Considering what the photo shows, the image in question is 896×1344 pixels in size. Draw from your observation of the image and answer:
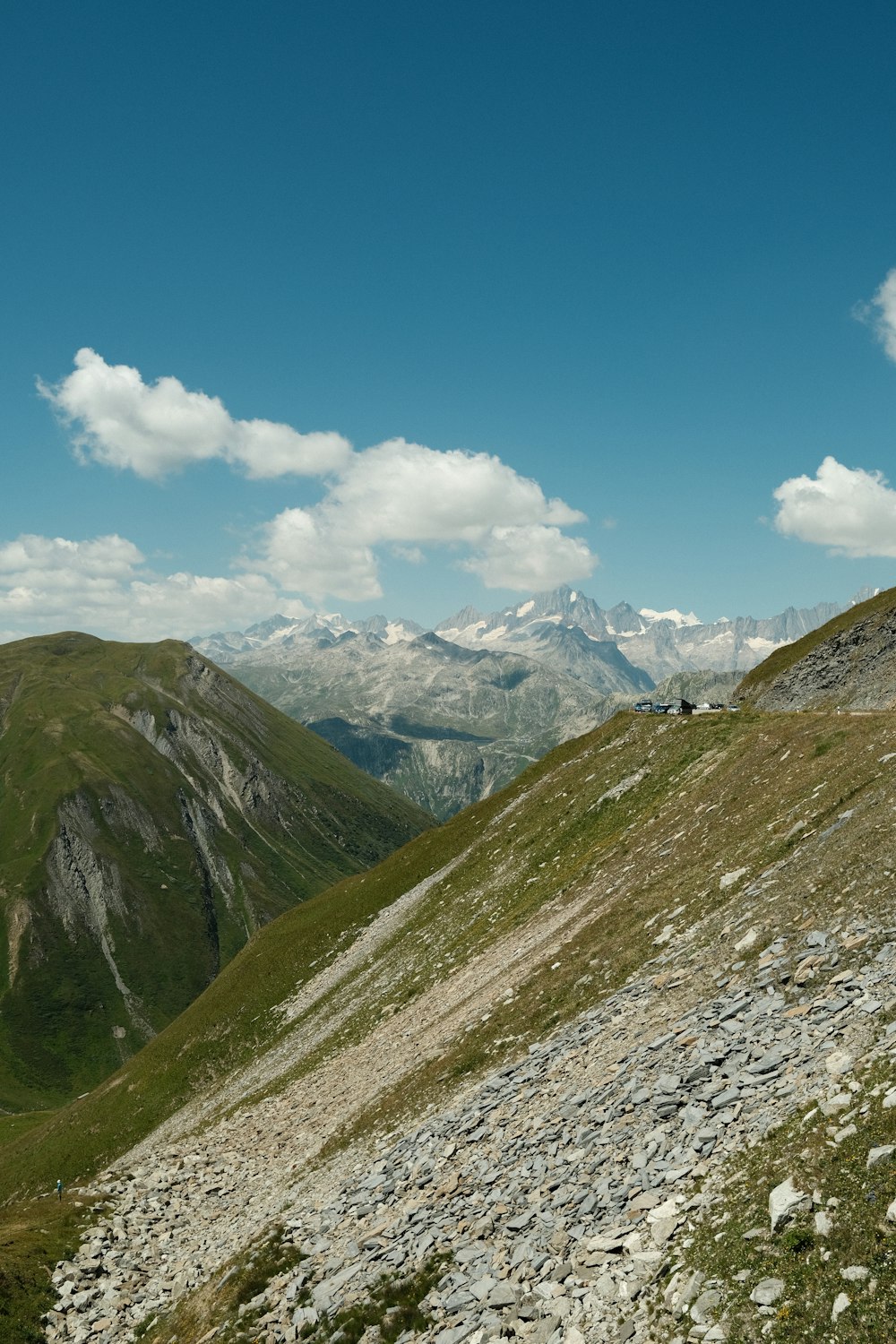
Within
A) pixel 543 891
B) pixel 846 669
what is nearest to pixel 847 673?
pixel 846 669

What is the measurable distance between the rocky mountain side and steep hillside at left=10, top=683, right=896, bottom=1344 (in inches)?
3.6

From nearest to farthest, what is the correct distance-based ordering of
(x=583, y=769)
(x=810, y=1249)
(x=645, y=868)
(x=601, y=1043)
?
(x=810, y=1249), (x=601, y=1043), (x=645, y=868), (x=583, y=769)

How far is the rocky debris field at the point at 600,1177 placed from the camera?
44.2ft

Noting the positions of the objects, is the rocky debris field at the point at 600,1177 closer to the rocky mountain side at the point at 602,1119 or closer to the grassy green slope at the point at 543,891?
the rocky mountain side at the point at 602,1119

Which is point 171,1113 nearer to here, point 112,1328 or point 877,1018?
point 112,1328

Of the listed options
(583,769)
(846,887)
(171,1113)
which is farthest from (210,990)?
(846,887)

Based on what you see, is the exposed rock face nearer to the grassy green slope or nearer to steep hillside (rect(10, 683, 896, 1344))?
the grassy green slope

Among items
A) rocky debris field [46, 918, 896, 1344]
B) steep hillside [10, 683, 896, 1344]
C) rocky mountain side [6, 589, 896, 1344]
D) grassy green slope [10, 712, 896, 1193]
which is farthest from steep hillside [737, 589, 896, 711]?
rocky debris field [46, 918, 896, 1344]

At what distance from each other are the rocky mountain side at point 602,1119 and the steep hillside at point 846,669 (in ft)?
78.6

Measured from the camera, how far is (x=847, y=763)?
107 ft

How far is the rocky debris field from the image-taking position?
44.2ft

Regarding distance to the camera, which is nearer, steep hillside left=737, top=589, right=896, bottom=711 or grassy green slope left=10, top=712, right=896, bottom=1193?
grassy green slope left=10, top=712, right=896, bottom=1193

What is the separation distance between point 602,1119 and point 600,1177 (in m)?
→ 2.41

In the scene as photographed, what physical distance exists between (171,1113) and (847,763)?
65606 millimetres
